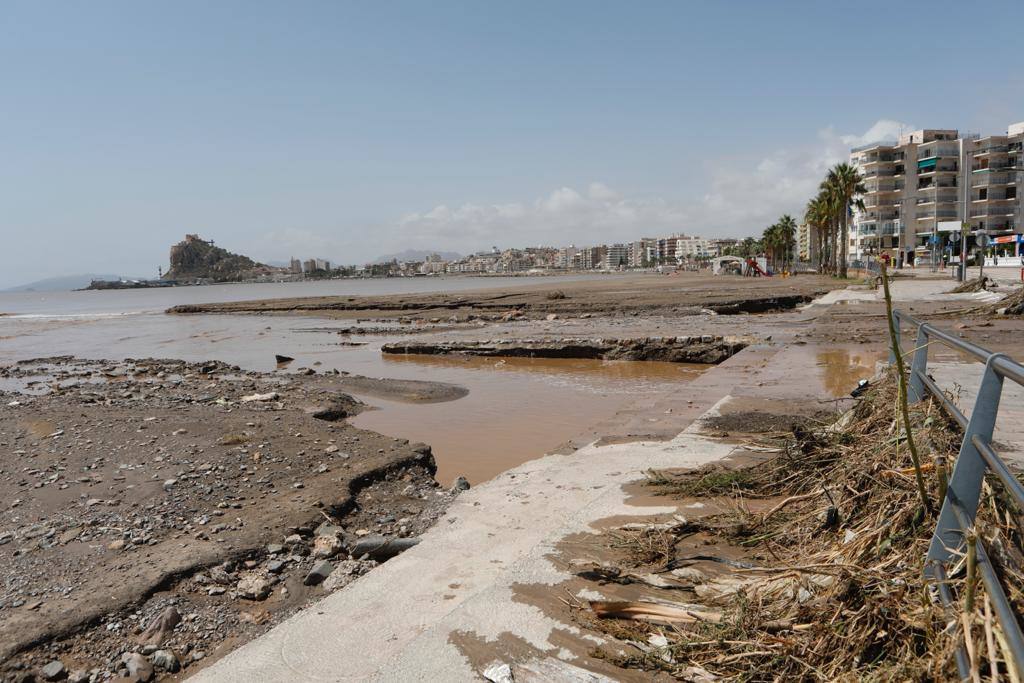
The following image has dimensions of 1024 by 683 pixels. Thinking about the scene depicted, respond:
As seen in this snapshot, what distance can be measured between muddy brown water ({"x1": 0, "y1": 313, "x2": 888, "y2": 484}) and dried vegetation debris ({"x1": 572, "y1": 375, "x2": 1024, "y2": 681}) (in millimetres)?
3918

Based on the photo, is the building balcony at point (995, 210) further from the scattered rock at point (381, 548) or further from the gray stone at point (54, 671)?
the gray stone at point (54, 671)

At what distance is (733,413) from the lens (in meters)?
7.38

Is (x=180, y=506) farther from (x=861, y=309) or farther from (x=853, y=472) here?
(x=861, y=309)

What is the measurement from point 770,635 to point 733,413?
16.9 ft

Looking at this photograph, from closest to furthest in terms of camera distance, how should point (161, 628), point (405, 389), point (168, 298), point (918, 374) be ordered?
point (161, 628) → point (918, 374) → point (405, 389) → point (168, 298)

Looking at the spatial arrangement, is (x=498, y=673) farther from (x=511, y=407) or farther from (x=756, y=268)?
(x=756, y=268)

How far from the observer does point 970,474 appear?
2.36m

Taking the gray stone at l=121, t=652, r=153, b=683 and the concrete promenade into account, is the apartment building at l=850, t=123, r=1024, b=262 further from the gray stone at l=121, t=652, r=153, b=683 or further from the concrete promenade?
the gray stone at l=121, t=652, r=153, b=683

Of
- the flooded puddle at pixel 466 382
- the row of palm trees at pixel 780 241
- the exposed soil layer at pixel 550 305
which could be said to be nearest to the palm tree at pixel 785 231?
the row of palm trees at pixel 780 241

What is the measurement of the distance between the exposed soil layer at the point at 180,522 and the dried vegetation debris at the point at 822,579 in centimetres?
222

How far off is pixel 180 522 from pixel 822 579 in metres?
4.76

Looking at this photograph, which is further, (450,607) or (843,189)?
(843,189)

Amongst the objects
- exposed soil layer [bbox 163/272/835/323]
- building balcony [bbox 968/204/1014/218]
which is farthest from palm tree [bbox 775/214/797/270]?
exposed soil layer [bbox 163/272/835/323]

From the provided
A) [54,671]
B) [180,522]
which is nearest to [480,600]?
[54,671]
